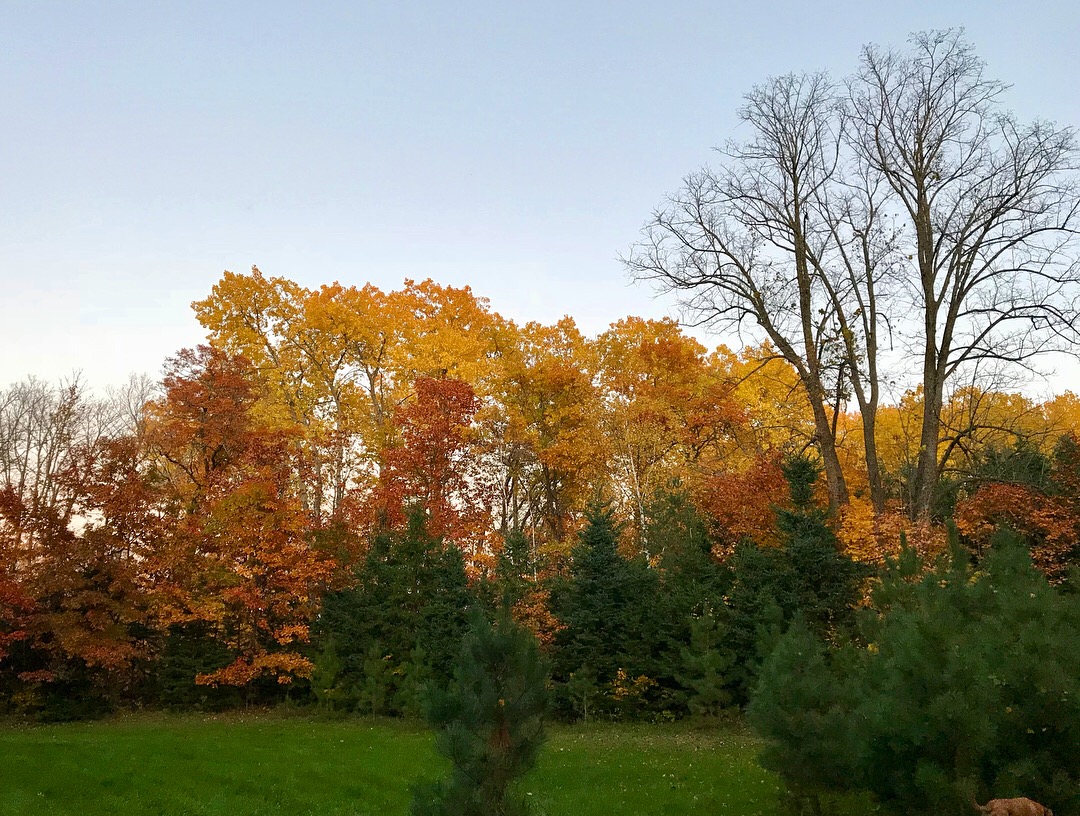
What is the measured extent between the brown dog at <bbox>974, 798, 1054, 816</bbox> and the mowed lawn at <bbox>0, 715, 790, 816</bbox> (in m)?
3.42

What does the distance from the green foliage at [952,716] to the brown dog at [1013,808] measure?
0.16 metres

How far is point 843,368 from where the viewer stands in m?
20.9

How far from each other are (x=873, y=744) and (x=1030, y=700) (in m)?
1.26

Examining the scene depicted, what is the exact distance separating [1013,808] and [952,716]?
0.82 meters

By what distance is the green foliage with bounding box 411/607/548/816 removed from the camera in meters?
5.08

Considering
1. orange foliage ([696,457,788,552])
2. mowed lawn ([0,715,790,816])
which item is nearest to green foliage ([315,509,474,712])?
mowed lawn ([0,715,790,816])

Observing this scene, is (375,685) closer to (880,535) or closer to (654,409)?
(880,535)

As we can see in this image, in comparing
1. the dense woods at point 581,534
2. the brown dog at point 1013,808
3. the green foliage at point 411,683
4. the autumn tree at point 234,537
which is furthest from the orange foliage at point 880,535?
the autumn tree at point 234,537

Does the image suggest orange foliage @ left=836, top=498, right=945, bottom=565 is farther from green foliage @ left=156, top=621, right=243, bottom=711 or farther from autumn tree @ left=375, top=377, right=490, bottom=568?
green foliage @ left=156, top=621, right=243, bottom=711

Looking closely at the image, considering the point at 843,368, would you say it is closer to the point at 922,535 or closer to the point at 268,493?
the point at 922,535

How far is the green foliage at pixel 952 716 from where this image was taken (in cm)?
609

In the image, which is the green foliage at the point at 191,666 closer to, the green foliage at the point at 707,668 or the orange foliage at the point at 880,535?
the green foliage at the point at 707,668

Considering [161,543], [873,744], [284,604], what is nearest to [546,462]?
[284,604]

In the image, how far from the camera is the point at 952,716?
19.7 feet
